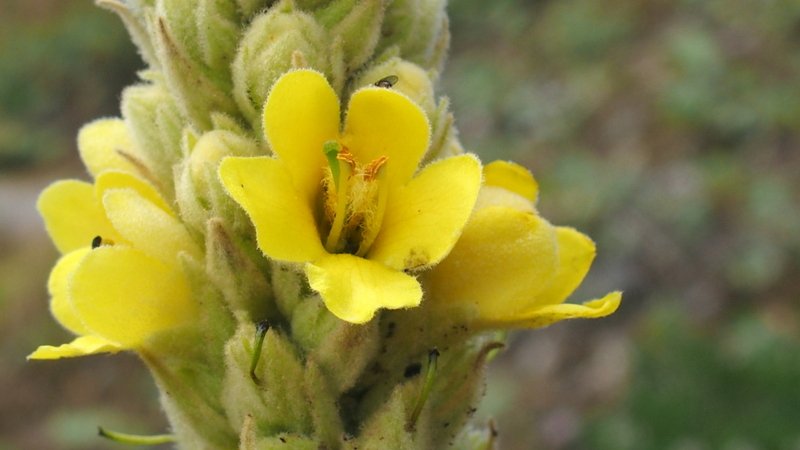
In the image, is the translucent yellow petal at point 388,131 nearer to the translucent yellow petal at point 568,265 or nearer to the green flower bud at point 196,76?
the green flower bud at point 196,76

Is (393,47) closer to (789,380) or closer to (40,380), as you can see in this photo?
(789,380)

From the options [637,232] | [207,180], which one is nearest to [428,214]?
[207,180]

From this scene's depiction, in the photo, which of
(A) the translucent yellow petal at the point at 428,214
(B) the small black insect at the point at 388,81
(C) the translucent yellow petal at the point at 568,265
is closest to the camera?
(A) the translucent yellow petal at the point at 428,214

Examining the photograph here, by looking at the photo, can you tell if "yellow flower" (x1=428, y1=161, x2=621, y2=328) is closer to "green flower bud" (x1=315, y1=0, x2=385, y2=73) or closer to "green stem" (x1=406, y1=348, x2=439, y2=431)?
"green stem" (x1=406, y1=348, x2=439, y2=431)

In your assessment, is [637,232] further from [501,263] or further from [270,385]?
[270,385]

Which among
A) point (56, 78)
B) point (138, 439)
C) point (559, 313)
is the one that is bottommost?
point (56, 78)

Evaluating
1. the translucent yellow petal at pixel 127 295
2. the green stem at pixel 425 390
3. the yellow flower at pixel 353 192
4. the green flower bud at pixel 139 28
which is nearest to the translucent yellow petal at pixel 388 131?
the yellow flower at pixel 353 192
